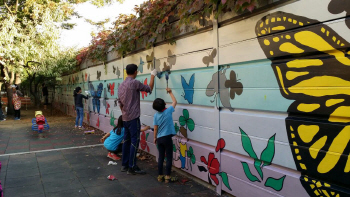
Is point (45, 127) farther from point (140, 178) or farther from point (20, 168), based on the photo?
point (140, 178)

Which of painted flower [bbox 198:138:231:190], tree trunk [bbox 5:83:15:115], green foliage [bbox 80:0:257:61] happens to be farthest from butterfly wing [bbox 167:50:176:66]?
tree trunk [bbox 5:83:15:115]

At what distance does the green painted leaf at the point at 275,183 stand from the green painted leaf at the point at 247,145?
321 millimetres

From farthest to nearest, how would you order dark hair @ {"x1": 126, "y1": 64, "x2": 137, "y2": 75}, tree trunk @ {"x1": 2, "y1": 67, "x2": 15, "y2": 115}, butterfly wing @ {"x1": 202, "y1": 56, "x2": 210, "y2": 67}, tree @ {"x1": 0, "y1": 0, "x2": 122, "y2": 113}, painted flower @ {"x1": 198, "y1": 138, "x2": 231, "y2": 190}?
tree trunk @ {"x1": 2, "y1": 67, "x2": 15, "y2": 115} < tree @ {"x1": 0, "y1": 0, "x2": 122, "y2": 113} < dark hair @ {"x1": 126, "y1": 64, "x2": 137, "y2": 75} < butterfly wing @ {"x1": 202, "y1": 56, "x2": 210, "y2": 67} < painted flower @ {"x1": 198, "y1": 138, "x2": 231, "y2": 190}

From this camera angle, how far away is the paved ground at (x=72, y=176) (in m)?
4.47

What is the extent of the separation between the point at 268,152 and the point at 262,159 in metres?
0.14

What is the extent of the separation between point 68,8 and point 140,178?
13334 mm

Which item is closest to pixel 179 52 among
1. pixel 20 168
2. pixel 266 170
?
pixel 266 170

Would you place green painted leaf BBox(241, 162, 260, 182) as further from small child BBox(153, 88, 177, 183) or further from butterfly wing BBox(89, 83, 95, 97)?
butterfly wing BBox(89, 83, 95, 97)

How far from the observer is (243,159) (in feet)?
12.6

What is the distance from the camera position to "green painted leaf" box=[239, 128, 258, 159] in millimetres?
3666

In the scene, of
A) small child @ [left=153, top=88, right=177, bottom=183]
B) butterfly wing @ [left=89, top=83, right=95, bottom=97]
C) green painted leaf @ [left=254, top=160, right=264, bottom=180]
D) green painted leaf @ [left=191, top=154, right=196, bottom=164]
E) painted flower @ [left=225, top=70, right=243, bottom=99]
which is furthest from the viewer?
butterfly wing @ [left=89, top=83, right=95, bottom=97]

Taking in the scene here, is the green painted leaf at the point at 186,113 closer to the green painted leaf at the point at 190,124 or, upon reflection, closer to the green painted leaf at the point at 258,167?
the green painted leaf at the point at 190,124

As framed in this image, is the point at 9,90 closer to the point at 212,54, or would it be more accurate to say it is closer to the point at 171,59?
the point at 171,59

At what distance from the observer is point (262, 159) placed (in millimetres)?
3506
